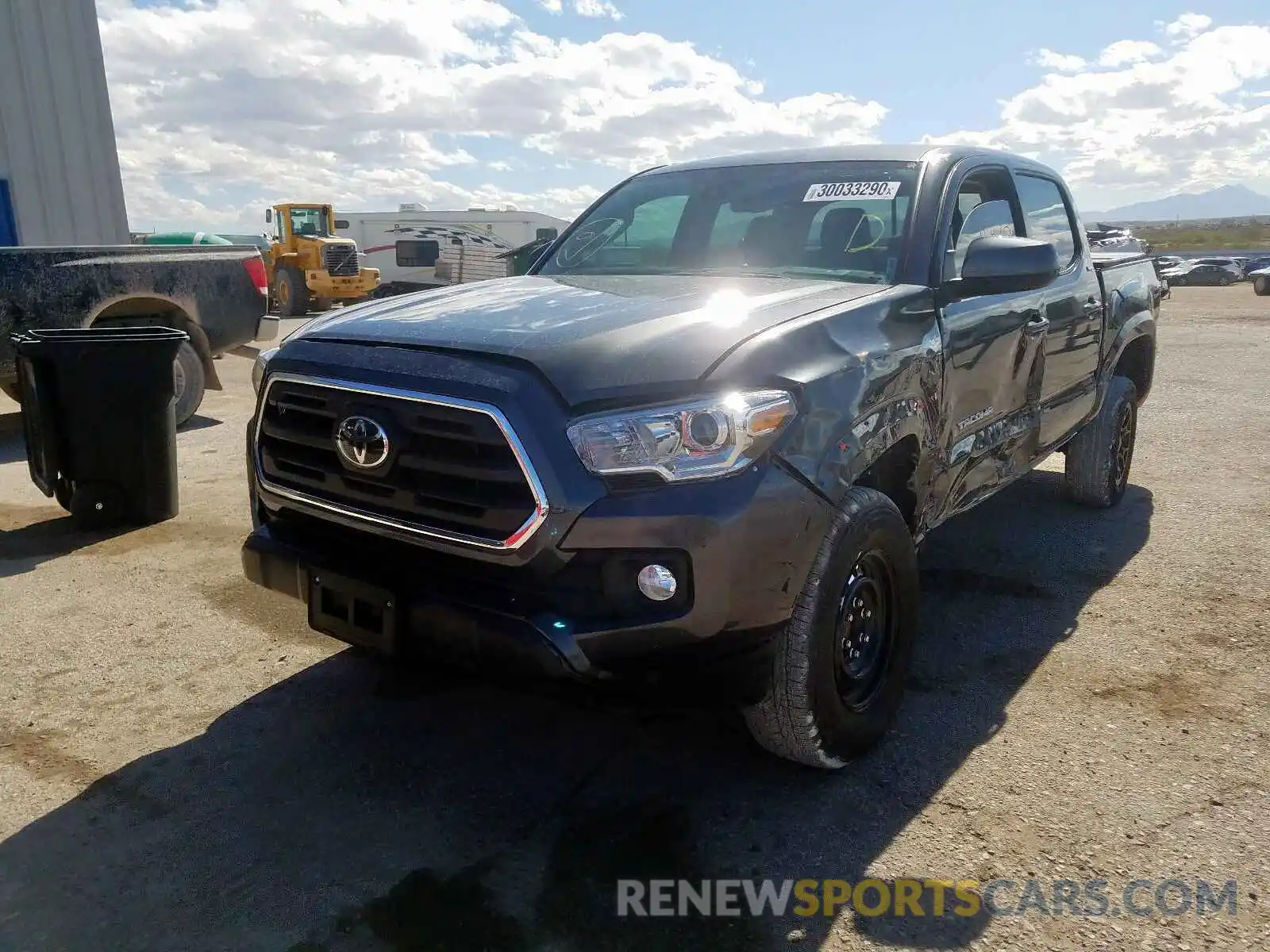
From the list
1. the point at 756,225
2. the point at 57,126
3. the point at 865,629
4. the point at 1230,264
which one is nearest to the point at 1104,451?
the point at 756,225

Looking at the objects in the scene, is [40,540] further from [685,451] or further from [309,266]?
[309,266]

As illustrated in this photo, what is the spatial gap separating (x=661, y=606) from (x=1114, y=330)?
3.83m

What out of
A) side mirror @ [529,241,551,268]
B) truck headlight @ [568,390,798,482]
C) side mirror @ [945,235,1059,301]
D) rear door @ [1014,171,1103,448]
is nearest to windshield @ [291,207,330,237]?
side mirror @ [529,241,551,268]

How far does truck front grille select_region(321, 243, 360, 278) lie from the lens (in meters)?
24.1

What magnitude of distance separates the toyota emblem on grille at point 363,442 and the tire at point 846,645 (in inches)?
45.0

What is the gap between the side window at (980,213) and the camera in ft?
Answer: 11.6

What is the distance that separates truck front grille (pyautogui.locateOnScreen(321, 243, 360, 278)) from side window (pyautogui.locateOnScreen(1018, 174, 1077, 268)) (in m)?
21.7

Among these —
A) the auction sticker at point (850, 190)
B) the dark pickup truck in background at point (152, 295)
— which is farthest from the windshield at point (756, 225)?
the dark pickup truck in background at point (152, 295)

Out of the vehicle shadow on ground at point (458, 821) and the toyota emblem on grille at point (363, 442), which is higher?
the toyota emblem on grille at point (363, 442)

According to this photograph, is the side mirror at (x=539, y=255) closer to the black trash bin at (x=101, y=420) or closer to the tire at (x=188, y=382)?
the black trash bin at (x=101, y=420)

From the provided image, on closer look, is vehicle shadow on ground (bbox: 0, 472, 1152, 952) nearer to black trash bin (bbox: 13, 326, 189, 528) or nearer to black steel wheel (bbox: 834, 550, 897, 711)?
black steel wheel (bbox: 834, 550, 897, 711)

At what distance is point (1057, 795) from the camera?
2.77 m

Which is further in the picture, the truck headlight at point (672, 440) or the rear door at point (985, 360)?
the rear door at point (985, 360)

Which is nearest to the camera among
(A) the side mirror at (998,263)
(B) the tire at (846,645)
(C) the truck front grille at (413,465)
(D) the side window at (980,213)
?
(C) the truck front grille at (413,465)
